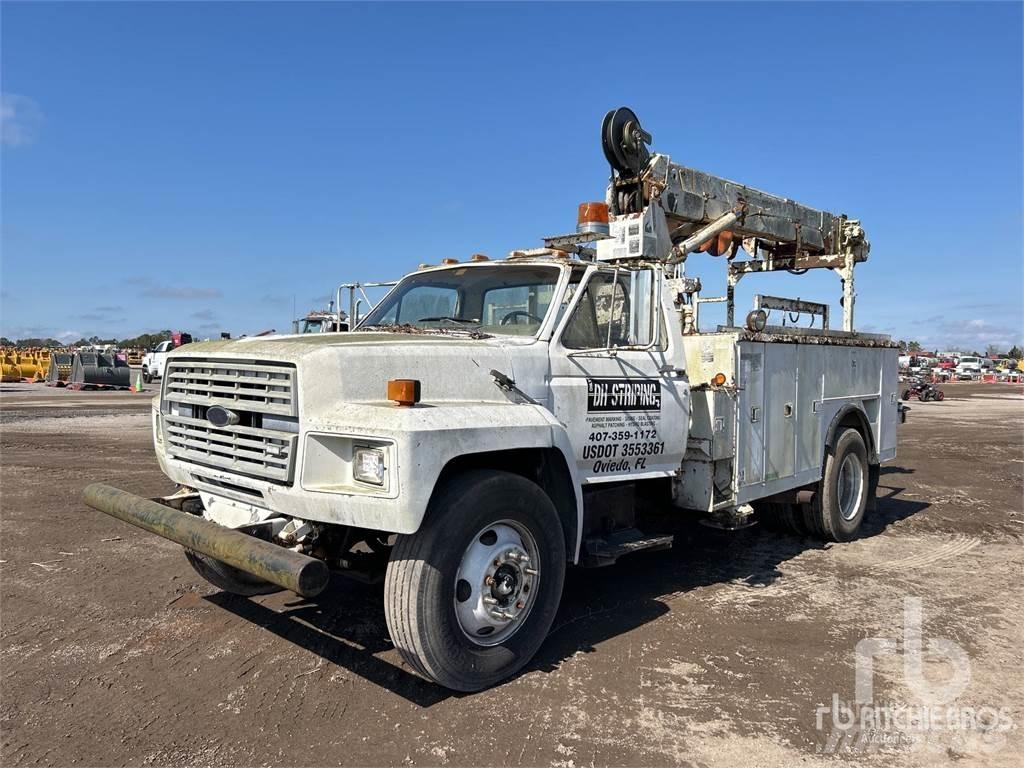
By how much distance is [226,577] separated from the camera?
4723 mm

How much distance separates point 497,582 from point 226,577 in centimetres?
199

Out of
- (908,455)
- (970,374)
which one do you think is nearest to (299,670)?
(908,455)

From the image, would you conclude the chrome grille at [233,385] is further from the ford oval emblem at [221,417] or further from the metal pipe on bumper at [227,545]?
the metal pipe on bumper at [227,545]

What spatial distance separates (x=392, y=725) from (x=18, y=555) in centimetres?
418

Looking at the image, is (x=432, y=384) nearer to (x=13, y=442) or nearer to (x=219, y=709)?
(x=219, y=709)

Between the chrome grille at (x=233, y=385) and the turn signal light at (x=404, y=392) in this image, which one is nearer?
the turn signal light at (x=404, y=392)

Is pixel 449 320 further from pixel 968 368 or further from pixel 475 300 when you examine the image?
pixel 968 368

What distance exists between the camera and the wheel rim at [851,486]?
7379 millimetres

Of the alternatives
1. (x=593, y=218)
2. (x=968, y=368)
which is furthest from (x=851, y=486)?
(x=968, y=368)

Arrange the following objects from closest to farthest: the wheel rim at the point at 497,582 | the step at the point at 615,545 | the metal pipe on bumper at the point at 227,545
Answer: the metal pipe on bumper at the point at 227,545
the wheel rim at the point at 497,582
the step at the point at 615,545

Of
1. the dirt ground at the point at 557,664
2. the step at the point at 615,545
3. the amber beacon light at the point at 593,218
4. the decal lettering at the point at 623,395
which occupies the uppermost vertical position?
the amber beacon light at the point at 593,218

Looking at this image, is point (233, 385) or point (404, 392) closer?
point (404, 392)

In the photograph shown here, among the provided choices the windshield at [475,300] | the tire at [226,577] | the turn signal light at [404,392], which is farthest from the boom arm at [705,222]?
the tire at [226,577]

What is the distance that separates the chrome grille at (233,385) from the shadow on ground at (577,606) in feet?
4.84
